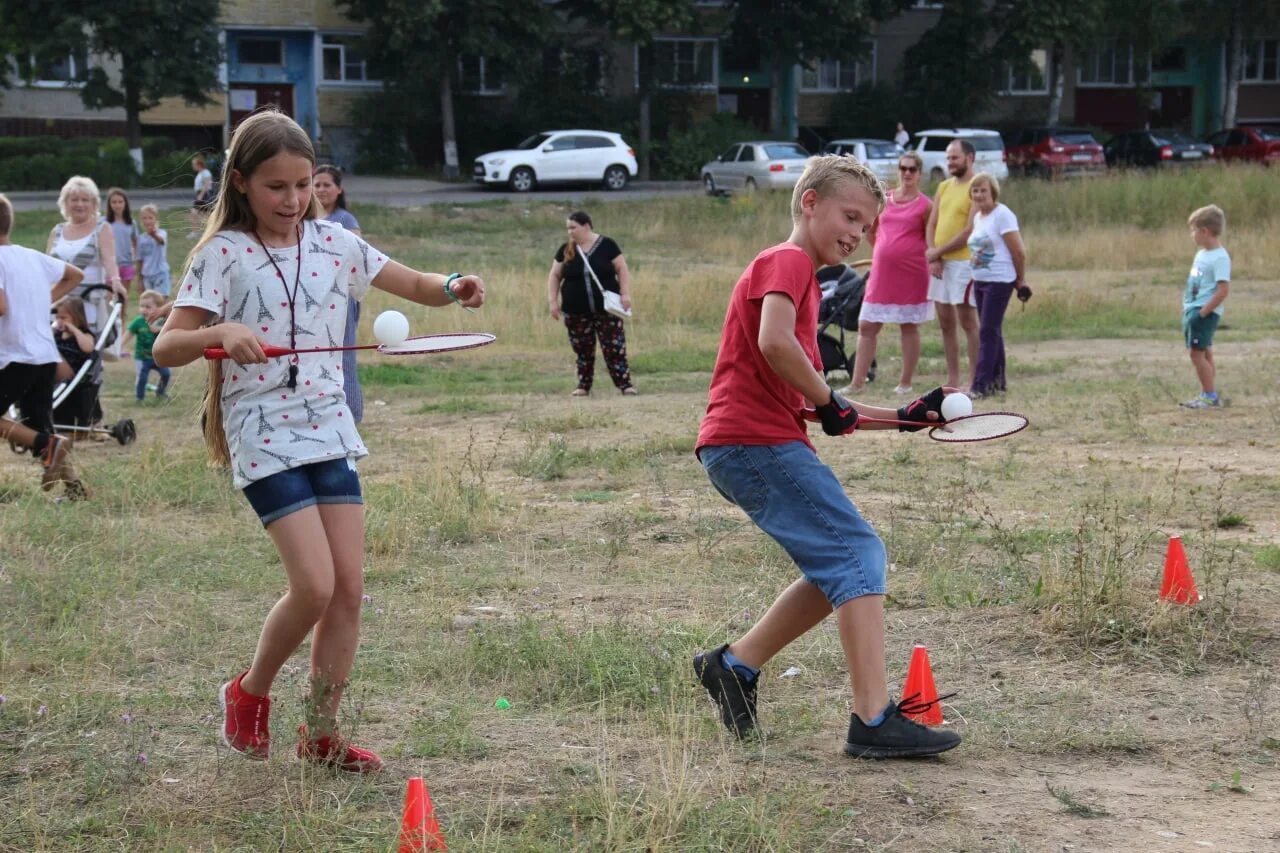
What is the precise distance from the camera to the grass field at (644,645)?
4.04 meters

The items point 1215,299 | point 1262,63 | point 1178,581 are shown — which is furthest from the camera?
point 1262,63

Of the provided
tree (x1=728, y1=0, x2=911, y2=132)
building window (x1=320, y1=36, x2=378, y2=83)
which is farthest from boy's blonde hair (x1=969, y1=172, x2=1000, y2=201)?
building window (x1=320, y1=36, x2=378, y2=83)

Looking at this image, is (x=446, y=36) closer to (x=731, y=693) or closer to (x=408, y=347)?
(x=408, y=347)

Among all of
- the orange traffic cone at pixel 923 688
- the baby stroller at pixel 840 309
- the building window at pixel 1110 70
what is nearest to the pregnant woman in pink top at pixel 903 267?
the baby stroller at pixel 840 309

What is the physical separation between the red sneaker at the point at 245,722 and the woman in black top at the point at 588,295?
824cm

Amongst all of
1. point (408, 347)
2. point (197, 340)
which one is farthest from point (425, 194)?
point (197, 340)

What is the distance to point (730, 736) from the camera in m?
4.64

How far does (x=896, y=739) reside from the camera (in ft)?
14.4

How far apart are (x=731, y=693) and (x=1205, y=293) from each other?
7.52 meters

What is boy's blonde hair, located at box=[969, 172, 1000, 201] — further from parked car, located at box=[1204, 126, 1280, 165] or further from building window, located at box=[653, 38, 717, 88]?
building window, located at box=[653, 38, 717, 88]

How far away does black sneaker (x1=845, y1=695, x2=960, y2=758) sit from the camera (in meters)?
4.40

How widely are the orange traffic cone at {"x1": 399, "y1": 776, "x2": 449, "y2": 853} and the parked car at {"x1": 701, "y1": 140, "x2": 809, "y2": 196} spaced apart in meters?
34.6

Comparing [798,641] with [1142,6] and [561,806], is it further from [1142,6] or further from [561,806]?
[1142,6]

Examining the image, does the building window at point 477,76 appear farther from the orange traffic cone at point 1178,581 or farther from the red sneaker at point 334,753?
the red sneaker at point 334,753
